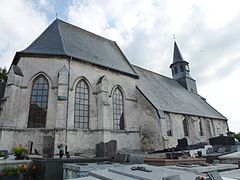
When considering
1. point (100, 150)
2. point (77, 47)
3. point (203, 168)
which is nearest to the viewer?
point (203, 168)

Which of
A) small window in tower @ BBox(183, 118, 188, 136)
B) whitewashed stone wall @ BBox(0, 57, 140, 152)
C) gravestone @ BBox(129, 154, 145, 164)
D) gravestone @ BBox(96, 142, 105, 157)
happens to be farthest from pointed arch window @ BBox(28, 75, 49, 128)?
small window in tower @ BBox(183, 118, 188, 136)

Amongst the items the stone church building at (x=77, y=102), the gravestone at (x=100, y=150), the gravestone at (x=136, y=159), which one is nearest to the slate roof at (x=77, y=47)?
the stone church building at (x=77, y=102)

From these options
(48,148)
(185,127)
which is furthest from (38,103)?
(185,127)

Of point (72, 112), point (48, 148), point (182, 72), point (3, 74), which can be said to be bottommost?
point (48, 148)

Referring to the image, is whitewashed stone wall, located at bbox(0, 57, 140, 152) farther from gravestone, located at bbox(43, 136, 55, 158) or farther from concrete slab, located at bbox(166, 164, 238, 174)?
concrete slab, located at bbox(166, 164, 238, 174)

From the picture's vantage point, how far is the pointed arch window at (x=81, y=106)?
12.7m

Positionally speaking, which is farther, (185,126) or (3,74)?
(3,74)

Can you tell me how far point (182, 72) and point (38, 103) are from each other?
24.0m

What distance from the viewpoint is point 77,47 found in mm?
15430

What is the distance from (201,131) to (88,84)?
47.1 ft

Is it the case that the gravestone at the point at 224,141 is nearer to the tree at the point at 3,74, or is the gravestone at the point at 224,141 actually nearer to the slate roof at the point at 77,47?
the slate roof at the point at 77,47

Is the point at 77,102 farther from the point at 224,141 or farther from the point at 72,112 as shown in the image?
the point at 224,141

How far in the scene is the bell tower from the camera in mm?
29378

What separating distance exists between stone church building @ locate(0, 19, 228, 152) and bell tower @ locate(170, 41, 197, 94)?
12.0 m
